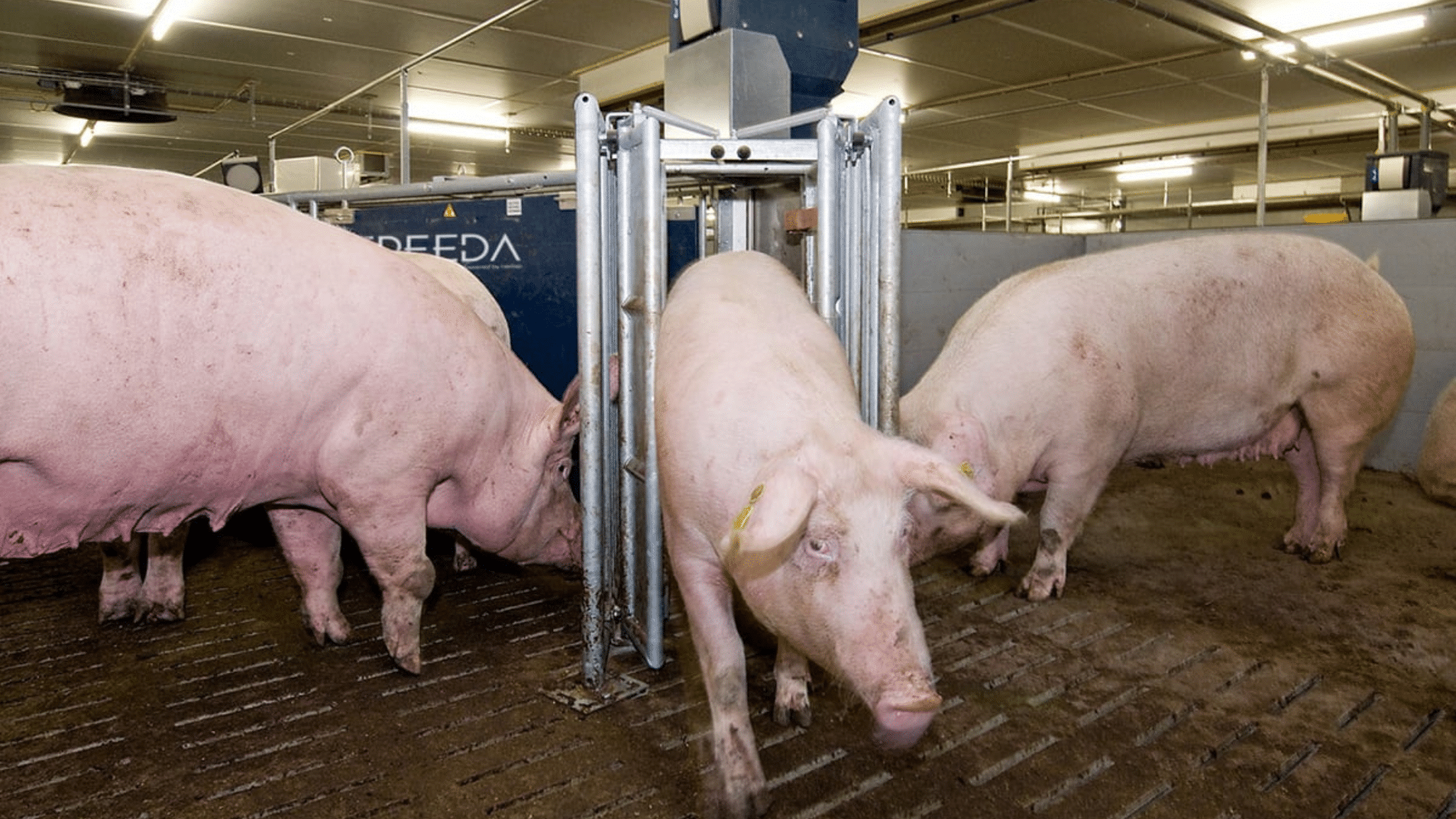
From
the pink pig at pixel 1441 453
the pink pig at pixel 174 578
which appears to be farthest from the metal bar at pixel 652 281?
the pink pig at pixel 1441 453

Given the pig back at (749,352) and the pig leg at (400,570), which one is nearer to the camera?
the pig back at (749,352)

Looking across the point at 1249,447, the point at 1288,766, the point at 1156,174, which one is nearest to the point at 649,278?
the point at 1288,766

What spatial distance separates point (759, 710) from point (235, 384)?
2.06m

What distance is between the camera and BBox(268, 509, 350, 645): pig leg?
4.07 m

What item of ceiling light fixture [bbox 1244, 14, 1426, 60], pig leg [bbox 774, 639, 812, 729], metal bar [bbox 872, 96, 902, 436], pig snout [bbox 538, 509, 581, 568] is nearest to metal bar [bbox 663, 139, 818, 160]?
metal bar [bbox 872, 96, 902, 436]

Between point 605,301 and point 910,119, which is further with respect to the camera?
point 910,119

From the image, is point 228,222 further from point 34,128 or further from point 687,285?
point 34,128

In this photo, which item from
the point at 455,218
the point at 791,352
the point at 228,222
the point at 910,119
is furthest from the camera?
the point at 910,119

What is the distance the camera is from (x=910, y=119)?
1469 cm

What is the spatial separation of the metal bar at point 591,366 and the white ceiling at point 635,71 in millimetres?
4485

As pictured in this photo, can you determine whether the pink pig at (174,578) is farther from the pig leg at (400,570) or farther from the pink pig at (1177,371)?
the pink pig at (1177,371)

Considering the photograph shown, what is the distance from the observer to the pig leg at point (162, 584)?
4355 mm

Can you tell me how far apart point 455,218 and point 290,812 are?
144 inches

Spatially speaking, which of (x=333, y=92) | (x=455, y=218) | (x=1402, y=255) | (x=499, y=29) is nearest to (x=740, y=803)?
(x=455, y=218)
